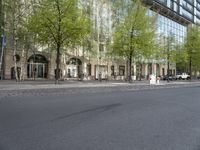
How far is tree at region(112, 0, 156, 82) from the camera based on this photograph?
40131 millimetres

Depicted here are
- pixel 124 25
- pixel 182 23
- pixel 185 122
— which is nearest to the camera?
pixel 185 122

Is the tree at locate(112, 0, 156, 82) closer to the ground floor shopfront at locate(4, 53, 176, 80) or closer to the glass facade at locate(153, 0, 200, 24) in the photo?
the ground floor shopfront at locate(4, 53, 176, 80)

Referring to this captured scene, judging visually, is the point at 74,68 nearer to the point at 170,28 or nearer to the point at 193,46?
the point at 193,46

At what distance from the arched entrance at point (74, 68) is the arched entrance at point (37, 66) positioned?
550 centimetres

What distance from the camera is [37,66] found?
5178cm

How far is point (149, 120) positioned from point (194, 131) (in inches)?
70.7

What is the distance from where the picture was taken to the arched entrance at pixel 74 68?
57.7m

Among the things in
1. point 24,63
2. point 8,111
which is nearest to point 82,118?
point 8,111

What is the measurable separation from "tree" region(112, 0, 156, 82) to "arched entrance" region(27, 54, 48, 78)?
48.9 ft

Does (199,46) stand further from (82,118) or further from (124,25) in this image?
(82,118)

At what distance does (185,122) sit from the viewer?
31.6 feet

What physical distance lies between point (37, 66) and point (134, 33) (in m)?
17.9

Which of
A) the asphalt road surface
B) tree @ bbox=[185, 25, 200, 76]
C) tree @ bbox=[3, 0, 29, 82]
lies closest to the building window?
tree @ bbox=[185, 25, 200, 76]

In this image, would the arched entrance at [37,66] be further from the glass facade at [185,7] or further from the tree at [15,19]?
the glass facade at [185,7]
